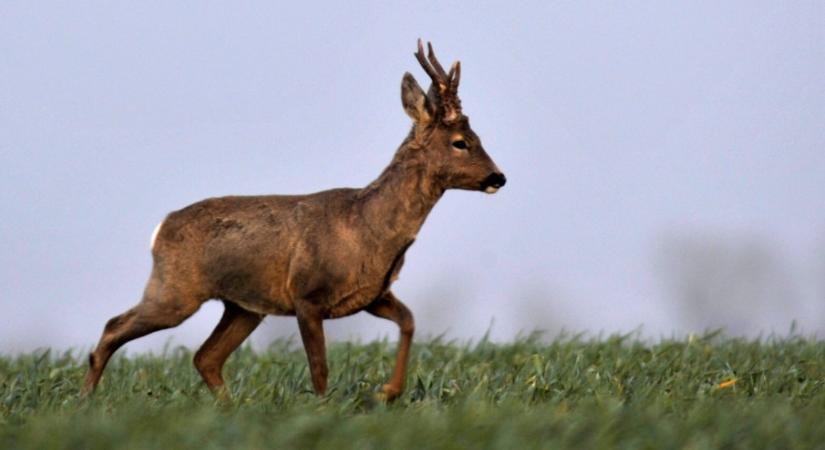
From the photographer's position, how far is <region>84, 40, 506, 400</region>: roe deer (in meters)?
11.1

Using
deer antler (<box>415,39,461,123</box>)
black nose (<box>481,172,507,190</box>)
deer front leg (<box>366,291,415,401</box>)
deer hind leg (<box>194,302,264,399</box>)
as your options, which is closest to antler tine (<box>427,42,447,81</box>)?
deer antler (<box>415,39,461,123</box>)

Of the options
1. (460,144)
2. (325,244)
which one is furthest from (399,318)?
(460,144)

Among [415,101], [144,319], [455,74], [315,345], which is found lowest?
[315,345]

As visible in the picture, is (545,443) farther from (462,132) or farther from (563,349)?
(563,349)

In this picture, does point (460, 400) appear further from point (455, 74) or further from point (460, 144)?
point (455, 74)

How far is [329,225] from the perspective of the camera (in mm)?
11328

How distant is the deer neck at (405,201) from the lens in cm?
1123

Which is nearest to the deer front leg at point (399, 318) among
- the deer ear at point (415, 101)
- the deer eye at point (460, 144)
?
the deer eye at point (460, 144)

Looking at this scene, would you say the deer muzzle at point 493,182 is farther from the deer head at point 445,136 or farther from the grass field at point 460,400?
the grass field at point 460,400

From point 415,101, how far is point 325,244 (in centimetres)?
123

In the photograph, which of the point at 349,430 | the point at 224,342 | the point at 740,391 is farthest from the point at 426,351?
the point at 349,430

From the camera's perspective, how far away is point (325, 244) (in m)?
11.2

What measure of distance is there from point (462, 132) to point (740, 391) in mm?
2846

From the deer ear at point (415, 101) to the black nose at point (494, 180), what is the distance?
1.99 feet
